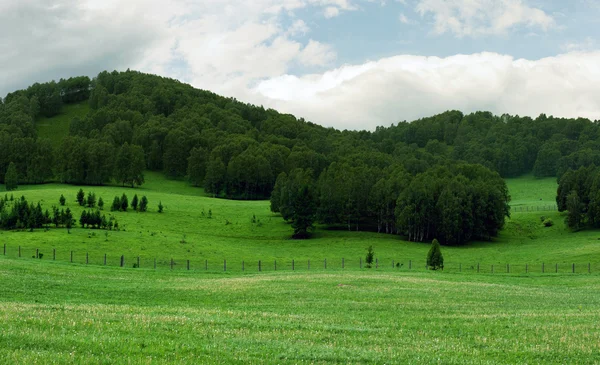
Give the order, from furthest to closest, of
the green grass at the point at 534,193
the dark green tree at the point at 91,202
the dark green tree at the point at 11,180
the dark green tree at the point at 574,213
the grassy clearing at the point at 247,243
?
the green grass at the point at 534,193 → the dark green tree at the point at 11,180 → the dark green tree at the point at 574,213 → the dark green tree at the point at 91,202 → the grassy clearing at the point at 247,243

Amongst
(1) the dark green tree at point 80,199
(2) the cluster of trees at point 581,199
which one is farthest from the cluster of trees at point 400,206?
(1) the dark green tree at point 80,199

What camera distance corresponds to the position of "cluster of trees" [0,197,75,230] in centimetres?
7731

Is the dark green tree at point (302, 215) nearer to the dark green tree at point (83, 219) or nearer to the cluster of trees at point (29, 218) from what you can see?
the dark green tree at point (83, 219)

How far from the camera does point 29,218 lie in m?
77.1

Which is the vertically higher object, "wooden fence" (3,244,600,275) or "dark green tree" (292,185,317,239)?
"dark green tree" (292,185,317,239)

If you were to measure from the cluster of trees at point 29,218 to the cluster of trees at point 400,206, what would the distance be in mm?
37558

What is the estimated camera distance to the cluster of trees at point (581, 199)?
345 ft

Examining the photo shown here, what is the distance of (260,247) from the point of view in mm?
85688

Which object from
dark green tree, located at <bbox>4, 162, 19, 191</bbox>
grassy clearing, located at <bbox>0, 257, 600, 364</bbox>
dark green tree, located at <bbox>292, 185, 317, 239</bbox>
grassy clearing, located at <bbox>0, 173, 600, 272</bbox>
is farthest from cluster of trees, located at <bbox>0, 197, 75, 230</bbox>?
dark green tree, located at <bbox>4, 162, 19, 191</bbox>

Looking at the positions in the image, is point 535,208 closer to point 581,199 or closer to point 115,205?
point 581,199

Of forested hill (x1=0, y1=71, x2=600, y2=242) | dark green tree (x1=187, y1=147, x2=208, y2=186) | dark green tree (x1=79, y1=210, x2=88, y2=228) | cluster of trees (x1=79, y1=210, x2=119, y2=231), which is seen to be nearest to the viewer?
dark green tree (x1=79, y1=210, x2=88, y2=228)

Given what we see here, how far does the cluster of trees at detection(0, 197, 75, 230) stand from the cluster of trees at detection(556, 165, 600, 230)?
89.4 m

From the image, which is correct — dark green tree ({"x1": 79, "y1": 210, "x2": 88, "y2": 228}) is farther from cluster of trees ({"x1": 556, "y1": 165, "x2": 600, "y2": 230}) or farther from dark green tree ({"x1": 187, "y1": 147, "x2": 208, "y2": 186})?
cluster of trees ({"x1": 556, "y1": 165, "x2": 600, "y2": 230})

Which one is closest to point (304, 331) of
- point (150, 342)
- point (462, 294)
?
point (150, 342)
